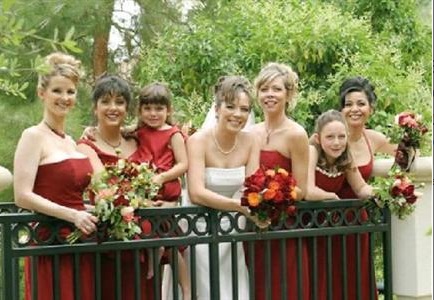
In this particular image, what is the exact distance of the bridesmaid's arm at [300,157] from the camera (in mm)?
4977

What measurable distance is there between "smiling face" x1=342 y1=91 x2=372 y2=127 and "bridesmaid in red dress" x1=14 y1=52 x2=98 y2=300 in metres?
1.60

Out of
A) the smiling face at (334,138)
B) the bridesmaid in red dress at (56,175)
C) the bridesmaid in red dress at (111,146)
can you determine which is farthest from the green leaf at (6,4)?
the smiling face at (334,138)

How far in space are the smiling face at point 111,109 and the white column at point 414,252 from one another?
154 cm

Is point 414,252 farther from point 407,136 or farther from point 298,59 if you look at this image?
point 298,59

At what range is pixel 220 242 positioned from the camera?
4.79 m

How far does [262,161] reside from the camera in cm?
Answer: 508

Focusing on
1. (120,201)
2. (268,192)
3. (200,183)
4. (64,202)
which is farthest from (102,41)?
(120,201)

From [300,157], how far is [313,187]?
207 millimetres

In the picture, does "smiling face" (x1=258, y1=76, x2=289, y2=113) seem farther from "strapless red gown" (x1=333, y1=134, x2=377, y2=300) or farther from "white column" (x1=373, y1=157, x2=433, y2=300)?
"white column" (x1=373, y1=157, x2=433, y2=300)

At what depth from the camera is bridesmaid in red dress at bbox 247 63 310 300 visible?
16.4 ft

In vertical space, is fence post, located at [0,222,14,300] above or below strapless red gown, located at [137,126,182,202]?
below

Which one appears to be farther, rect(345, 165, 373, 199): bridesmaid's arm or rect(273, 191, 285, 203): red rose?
rect(345, 165, 373, 199): bridesmaid's arm

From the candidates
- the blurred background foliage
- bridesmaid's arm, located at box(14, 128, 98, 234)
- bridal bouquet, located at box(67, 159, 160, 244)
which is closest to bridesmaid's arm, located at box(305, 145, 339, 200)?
bridal bouquet, located at box(67, 159, 160, 244)

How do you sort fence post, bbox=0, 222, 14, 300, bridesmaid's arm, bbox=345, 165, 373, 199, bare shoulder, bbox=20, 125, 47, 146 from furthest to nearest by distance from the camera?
bridesmaid's arm, bbox=345, 165, 373, 199 → bare shoulder, bbox=20, 125, 47, 146 → fence post, bbox=0, 222, 14, 300
